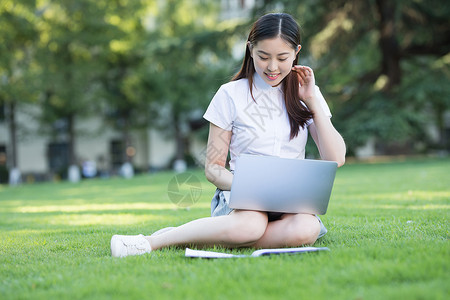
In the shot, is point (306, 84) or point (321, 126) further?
point (306, 84)

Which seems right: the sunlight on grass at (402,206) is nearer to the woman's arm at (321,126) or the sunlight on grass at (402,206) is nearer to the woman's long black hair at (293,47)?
the woman's arm at (321,126)

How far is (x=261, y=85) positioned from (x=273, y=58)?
11.3 inches

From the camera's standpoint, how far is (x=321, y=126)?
3072 millimetres

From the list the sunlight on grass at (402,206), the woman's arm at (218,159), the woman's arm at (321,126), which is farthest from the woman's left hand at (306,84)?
the sunlight on grass at (402,206)

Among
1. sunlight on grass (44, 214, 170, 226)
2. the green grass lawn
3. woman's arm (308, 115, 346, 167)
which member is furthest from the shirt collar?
sunlight on grass (44, 214, 170, 226)

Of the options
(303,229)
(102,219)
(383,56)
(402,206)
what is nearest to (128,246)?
(303,229)

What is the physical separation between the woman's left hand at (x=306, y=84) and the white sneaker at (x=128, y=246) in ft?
4.40

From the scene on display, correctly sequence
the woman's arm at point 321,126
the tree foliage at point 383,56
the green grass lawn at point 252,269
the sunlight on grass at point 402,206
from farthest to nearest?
the tree foliage at point 383,56 < the sunlight on grass at point 402,206 < the woman's arm at point 321,126 < the green grass lawn at point 252,269

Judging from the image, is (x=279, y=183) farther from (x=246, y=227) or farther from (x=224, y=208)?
(x=224, y=208)

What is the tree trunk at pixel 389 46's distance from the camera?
16297 millimetres

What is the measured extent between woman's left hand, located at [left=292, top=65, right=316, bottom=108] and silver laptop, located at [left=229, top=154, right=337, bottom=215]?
56cm

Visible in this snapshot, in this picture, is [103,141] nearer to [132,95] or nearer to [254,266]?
[132,95]

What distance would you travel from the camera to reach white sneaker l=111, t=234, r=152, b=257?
2.82m

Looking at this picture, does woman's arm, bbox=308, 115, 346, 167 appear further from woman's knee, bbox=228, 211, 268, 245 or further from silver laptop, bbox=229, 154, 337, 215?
woman's knee, bbox=228, 211, 268, 245
